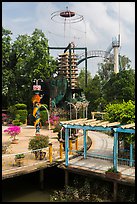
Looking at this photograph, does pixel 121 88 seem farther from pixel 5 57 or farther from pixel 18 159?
pixel 18 159

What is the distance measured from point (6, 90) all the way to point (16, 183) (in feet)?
64.6

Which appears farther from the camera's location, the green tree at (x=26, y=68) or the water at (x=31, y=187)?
the green tree at (x=26, y=68)

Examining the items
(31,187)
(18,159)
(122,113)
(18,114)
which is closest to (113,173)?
(122,113)

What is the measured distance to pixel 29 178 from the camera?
12664mm

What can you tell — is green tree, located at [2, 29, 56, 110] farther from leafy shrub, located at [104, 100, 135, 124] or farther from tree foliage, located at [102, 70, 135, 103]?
leafy shrub, located at [104, 100, 135, 124]

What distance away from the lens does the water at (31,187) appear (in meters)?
10.8

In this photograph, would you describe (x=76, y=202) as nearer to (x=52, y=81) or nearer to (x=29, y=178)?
(x=29, y=178)

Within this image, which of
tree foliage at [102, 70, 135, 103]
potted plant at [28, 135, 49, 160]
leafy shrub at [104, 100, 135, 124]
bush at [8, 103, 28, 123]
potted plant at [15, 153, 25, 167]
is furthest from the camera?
tree foliage at [102, 70, 135, 103]

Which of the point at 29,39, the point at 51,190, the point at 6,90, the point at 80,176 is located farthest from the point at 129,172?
the point at 29,39

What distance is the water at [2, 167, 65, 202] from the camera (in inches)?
426

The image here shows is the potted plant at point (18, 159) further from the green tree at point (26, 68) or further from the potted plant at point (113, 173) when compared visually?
the green tree at point (26, 68)

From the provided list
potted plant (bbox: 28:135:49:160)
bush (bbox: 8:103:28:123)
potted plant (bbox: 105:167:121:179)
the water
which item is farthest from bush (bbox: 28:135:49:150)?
bush (bbox: 8:103:28:123)

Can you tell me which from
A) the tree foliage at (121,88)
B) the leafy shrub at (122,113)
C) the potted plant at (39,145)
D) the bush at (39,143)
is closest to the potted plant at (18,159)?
the potted plant at (39,145)

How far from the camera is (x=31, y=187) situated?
11.9m
